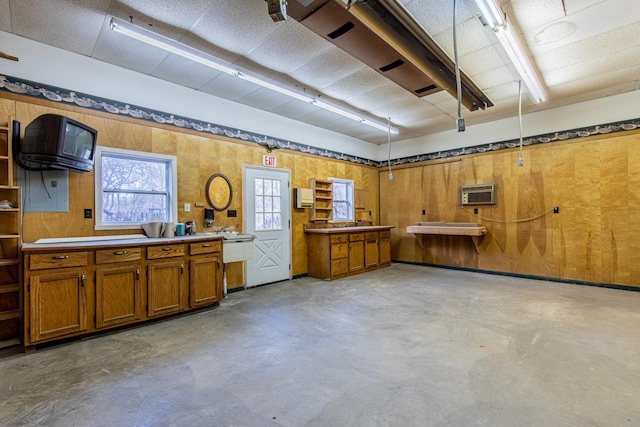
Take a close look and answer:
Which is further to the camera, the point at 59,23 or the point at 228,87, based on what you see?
the point at 228,87

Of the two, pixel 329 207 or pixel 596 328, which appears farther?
pixel 329 207

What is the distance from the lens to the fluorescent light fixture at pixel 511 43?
2494mm

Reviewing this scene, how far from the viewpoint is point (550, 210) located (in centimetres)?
543

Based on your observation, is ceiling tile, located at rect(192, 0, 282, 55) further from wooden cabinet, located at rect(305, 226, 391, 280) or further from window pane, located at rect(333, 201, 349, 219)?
window pane, located at rect(333, 201, 349, 219)

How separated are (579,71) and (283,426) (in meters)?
5.51

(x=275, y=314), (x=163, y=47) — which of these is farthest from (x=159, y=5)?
(x=275, y=314)

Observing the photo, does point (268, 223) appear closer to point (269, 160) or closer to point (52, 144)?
point (269, 160)

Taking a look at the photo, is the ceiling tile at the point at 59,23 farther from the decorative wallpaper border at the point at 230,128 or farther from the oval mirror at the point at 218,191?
the oval mirror at the point at 218,191

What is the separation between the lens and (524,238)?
5.70m

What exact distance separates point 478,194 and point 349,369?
5.21 metres

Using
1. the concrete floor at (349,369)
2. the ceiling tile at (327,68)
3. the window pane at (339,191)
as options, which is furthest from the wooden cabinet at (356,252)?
the ceiling tile at (327,68)

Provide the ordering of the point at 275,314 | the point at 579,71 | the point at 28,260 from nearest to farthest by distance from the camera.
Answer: the point at 28,260, the point at 275,314, the point at 579,71

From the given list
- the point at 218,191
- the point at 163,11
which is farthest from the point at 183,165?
the point at 163,11

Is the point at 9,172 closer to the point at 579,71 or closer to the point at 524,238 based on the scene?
the point at 579,71
